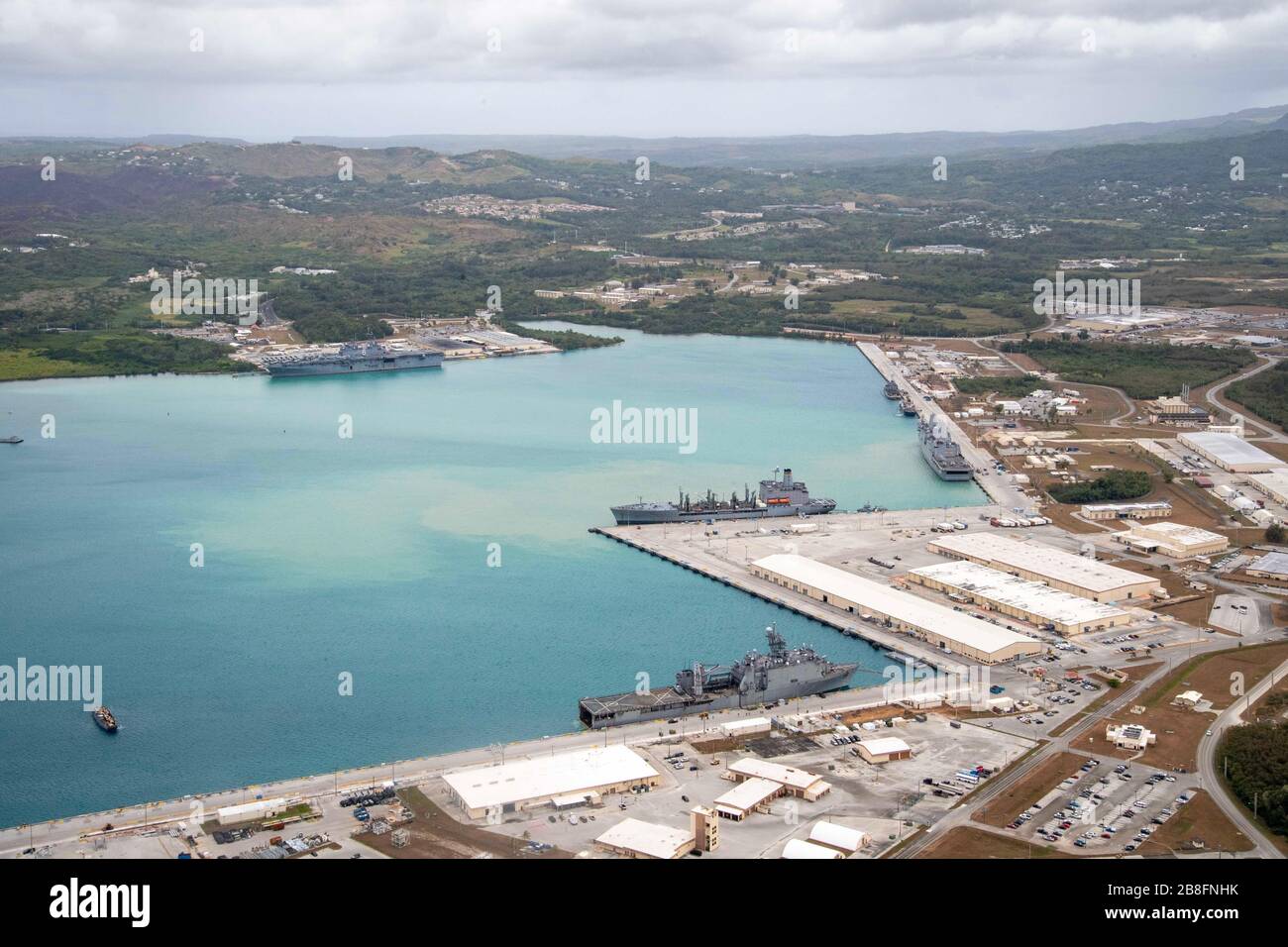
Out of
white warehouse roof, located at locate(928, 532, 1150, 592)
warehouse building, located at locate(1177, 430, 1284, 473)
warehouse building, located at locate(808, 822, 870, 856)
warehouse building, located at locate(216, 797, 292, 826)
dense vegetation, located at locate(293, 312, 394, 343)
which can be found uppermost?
dense vegetation, located at locate(293, 312, 394, 343)

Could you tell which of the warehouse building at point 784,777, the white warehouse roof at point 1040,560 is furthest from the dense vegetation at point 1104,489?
the warehouse building at point 784,777

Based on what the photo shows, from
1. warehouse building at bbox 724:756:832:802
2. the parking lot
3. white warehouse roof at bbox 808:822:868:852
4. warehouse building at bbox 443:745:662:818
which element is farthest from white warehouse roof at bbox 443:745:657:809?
the parking lot

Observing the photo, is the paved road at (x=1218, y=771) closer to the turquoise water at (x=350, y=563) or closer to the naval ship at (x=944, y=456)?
the turquoise water at (x=350, y=563)

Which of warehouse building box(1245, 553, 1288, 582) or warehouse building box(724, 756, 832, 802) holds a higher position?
warehouse building box(1245, 553, 1288, 582)

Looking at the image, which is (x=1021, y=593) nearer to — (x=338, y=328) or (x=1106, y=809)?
(x=1106, y=809)

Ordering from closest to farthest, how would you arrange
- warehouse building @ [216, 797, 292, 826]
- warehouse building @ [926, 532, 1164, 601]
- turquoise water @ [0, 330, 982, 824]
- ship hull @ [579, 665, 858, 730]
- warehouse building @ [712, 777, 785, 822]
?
warehouse building @ [216, 797, 292, 826]
warehouse building @ [712, 777, 785, 822]
turquoise water @ [0, 330, 982, 824]
ship hull @ [579, 665, 858, 730]
warehouse building @ [926, 532, 1164, 601]

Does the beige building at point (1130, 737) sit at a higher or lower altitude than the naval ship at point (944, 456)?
lower

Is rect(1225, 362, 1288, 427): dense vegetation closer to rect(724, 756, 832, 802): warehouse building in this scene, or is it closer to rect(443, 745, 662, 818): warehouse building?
rect(724, 756, 832, 802): warehouse building

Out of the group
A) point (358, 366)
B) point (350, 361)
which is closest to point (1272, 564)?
point (358, 366)
